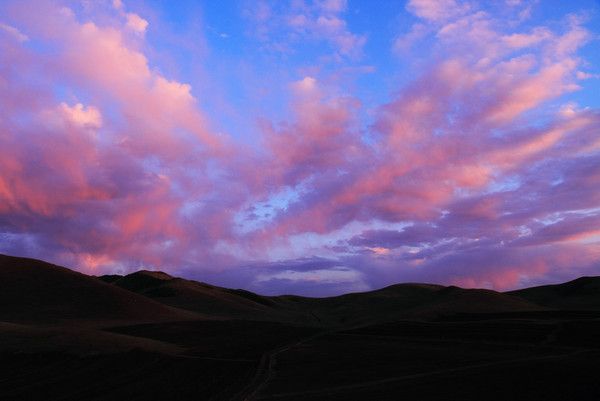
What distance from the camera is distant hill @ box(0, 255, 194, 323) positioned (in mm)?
73750

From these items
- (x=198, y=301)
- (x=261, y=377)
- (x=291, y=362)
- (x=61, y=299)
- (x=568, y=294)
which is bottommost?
(x=261, y=377)

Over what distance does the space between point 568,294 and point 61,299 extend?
342 ft

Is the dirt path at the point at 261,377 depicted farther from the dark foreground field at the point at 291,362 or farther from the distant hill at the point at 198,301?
the distant hill at the point at 198,301

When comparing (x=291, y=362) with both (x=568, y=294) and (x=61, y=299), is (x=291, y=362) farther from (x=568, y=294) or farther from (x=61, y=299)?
(x=568, y=294)

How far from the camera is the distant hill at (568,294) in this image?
102575 mm

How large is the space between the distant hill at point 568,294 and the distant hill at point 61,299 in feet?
239

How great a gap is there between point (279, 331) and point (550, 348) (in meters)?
30.6

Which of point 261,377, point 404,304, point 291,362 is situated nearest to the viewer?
point 261,377

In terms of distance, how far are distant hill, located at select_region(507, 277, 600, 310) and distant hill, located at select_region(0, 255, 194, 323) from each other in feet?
239

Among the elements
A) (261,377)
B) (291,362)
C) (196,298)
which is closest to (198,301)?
(196,298)

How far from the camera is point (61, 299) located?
81250 mm

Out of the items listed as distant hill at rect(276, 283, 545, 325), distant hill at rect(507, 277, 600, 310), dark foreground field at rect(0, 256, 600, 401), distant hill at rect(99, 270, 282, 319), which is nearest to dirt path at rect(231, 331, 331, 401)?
dark foreground field at rect(0, 256, 600, 401)

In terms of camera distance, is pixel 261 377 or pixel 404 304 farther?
pixel 404 304

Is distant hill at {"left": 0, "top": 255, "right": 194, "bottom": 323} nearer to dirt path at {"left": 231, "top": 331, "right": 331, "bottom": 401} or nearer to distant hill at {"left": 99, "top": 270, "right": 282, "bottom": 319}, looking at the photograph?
distant hill at {"left": 99, "top": 270, "right": 282, "bottom": 319}
